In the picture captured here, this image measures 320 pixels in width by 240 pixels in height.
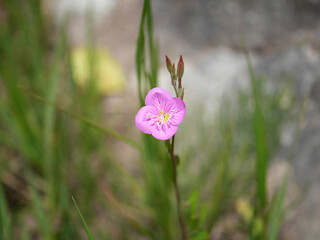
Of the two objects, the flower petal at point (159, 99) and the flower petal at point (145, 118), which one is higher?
the flower petal at point (159, 99)

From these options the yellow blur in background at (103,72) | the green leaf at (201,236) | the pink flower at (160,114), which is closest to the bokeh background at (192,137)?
the yellow blur in background at (103,72)

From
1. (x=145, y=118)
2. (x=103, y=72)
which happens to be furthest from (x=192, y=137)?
(x=145, y=118)

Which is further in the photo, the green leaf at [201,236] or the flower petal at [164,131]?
the green leaf at [201,236]

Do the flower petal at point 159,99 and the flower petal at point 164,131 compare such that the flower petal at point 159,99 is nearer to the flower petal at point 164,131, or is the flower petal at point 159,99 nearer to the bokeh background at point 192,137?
the flower petal at point 164,131

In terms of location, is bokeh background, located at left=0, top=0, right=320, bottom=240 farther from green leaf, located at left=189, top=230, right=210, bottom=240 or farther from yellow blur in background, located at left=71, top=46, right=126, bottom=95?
green leaf, located at left=189, top=230, right=210, bottom=240

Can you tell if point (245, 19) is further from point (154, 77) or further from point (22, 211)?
point (22, 211)

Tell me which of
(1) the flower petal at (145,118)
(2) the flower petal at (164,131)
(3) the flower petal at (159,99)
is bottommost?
(2) the flower petal at (164,131)

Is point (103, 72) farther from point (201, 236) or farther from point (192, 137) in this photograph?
point (201, 236)

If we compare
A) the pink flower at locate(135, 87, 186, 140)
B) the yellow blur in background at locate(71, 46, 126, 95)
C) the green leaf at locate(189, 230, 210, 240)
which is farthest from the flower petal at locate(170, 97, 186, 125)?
the yellow blur in background at locate(71, 46, 126, 95)
